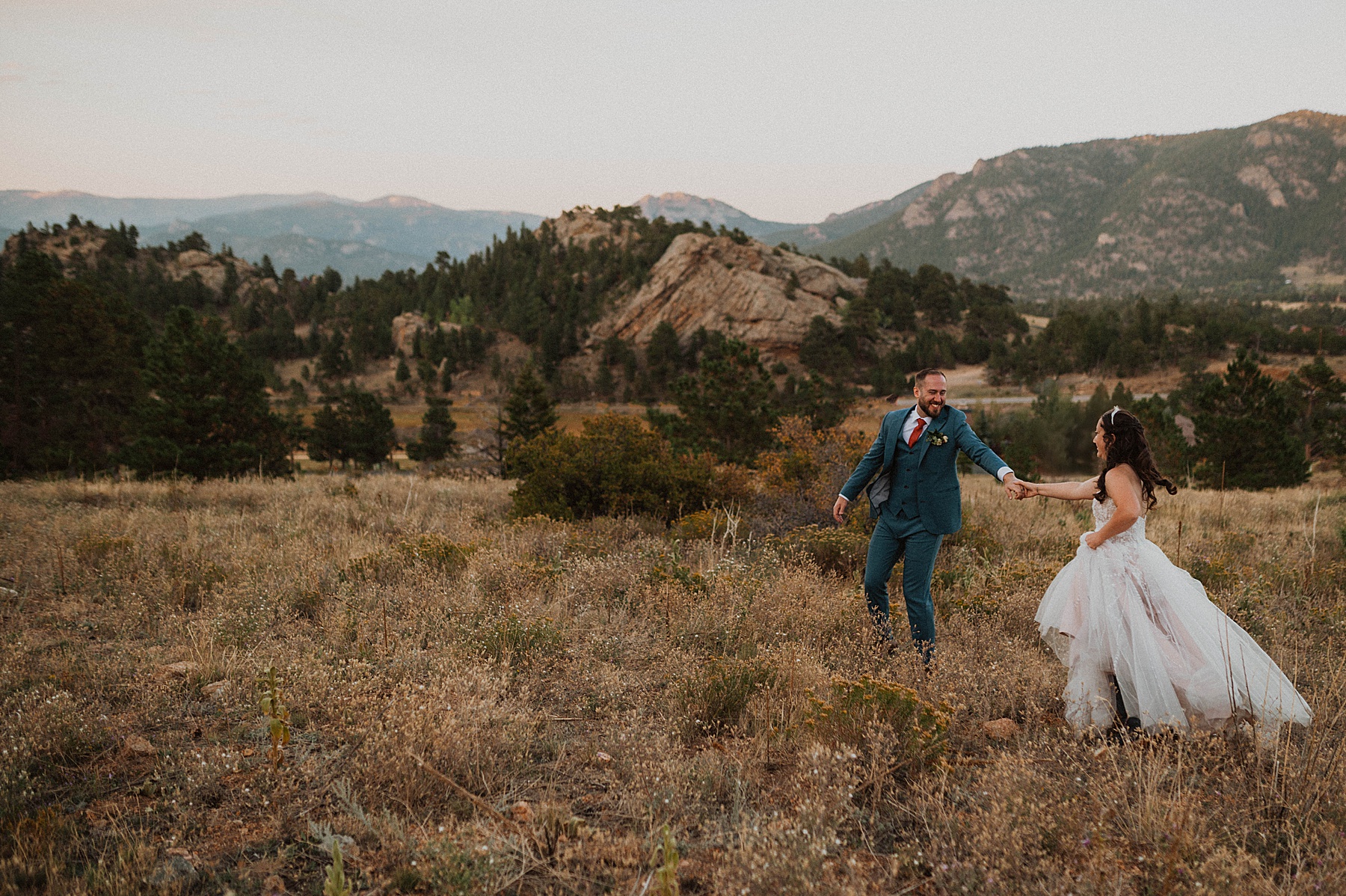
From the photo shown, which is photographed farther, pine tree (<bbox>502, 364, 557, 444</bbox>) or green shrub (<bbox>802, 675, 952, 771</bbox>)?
pine tree (<bbox>502, 364, 557, 444</bbox>)

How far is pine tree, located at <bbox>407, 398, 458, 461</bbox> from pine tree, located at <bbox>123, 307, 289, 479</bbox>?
53.1ft

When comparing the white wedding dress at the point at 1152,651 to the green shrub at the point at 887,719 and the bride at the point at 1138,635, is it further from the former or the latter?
the green shrub at the point at 887,719

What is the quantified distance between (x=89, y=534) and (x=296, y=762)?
628 cm

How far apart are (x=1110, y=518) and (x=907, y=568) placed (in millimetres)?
1248

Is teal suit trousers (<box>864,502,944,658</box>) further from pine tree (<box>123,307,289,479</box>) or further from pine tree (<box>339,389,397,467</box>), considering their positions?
pine tree (<box>339,389,397,467</box>)

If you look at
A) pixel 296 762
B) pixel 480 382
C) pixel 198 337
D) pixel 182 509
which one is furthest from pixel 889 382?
pixel 296 762

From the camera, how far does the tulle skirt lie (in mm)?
3572

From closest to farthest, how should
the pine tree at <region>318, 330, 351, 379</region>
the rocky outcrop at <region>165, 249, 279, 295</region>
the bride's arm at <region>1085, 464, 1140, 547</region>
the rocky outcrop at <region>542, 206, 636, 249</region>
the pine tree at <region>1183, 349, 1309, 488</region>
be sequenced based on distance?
1. the bride's arm at <region>1085, 464, 1140, 547</region>
2. the pine tree at <region>1183, 349, 1309, 488</region>
3. the pine tree at <region>318, 330, 351, 379</region>
4. the rocky outcrop at <region>542, 206, 636, 249</region>
5. the rocky outcrop at <region>165, 249, 279, 295</region>

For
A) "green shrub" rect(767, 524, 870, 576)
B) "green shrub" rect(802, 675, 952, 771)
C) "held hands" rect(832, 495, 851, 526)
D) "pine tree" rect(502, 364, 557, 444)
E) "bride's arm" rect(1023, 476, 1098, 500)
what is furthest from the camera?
"pine tree" rect(502, 364, 557, 444)

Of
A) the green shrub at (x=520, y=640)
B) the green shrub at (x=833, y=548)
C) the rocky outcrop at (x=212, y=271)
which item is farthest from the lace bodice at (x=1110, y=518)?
the rocky outcrop at (x=212, y=271)

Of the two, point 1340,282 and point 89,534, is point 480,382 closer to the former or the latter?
point 89,534

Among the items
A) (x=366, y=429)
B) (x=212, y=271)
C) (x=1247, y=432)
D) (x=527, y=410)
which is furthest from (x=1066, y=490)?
(x=212, y=271)

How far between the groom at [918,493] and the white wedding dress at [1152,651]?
0.75m

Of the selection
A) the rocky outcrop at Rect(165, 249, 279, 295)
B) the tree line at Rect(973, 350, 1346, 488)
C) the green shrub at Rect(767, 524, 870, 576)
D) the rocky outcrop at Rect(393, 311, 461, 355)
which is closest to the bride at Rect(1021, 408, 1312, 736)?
the green shrub at Rect(767, 524, 870, 576)
